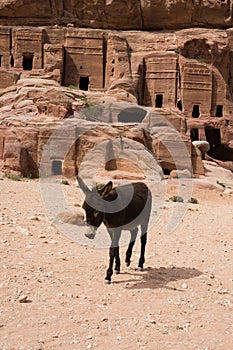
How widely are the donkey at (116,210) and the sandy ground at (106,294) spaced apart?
518mm

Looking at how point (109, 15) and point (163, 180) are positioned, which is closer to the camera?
point (163, 180)

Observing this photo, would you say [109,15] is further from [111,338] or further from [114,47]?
[111,338]

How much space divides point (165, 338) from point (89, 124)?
53.6 ft

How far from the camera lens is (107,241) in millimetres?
9148

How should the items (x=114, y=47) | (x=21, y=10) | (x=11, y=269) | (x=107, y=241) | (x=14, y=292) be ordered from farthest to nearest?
1. (x=21, y=10)
2. (x=114, y=47)
3. (x=107, y=241)
4. (x=11, y=269)
5. (x=14, y=292)

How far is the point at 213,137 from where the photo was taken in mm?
35312

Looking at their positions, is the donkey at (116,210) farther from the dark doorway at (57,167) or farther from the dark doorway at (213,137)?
the dark doorway at (213,137)

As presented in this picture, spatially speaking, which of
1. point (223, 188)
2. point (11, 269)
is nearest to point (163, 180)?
point (223, 188)

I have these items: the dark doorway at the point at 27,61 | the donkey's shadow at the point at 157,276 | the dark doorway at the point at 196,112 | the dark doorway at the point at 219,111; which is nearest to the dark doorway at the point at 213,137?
the dark doorway at the point at 196,112

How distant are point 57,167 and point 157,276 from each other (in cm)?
1291

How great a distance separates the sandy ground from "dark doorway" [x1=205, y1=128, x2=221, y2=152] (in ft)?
83.3

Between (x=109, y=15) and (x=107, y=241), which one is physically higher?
(x=109, y=15)

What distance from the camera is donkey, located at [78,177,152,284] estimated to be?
21.0ft

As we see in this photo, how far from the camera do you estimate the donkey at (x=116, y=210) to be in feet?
21.0
